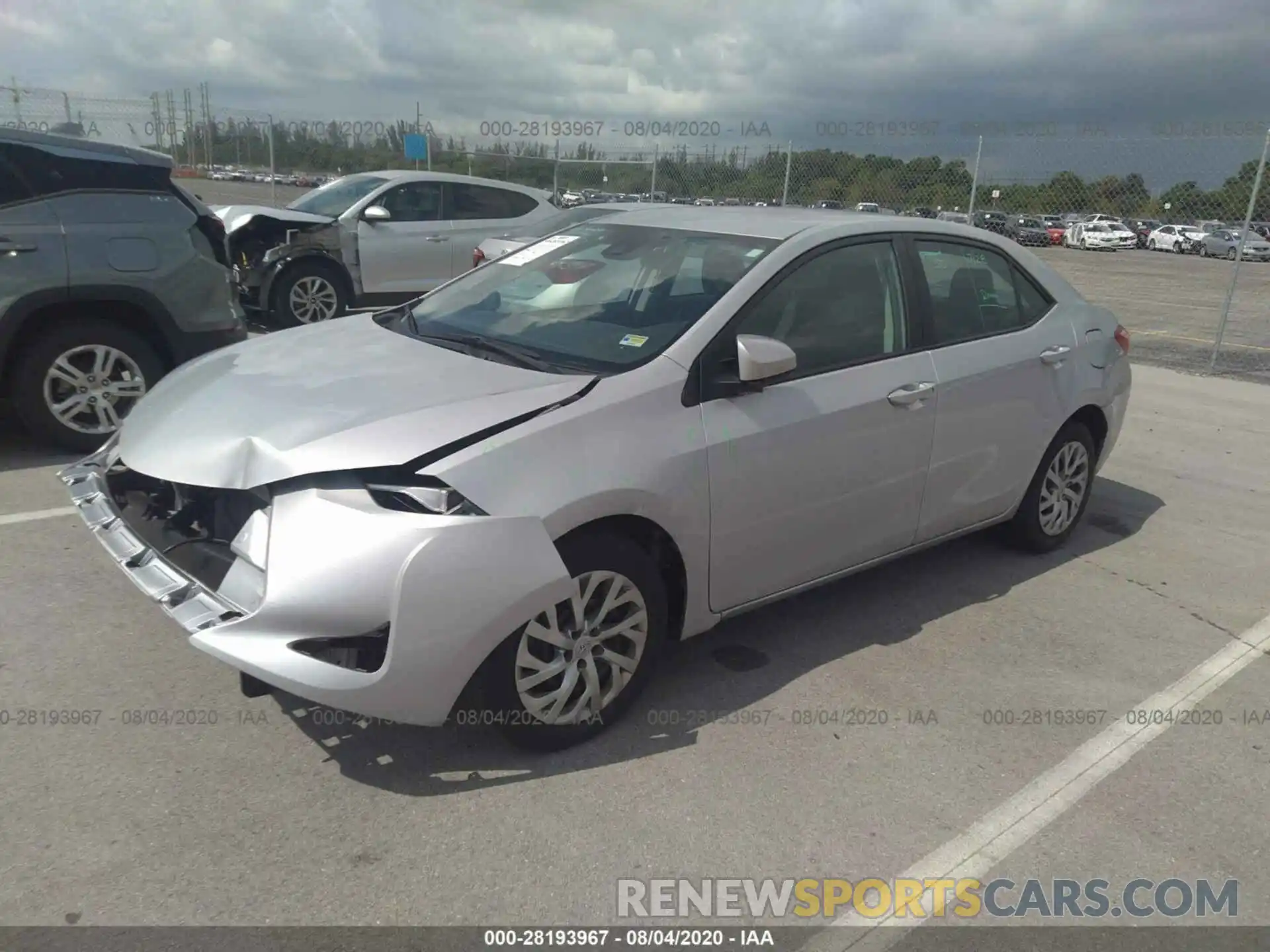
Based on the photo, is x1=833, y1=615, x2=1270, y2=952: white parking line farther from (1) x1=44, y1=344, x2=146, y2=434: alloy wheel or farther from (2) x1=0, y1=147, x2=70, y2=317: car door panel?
(2) x1=0, y1=147, x2=70, y2=317: car door panel

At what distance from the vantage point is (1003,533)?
523 cm

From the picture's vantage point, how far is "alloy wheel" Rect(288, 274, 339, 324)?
10109 millimetres

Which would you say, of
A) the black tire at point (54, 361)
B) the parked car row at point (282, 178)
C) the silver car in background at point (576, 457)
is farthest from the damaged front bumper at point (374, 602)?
the parked car row at point (282, 178)

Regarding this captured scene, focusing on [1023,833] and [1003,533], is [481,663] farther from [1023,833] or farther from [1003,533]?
[1003,533]

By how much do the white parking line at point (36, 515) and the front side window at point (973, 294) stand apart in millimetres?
4258

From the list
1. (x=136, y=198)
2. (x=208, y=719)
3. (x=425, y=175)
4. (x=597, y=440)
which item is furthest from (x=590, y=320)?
(x=425, y=175)

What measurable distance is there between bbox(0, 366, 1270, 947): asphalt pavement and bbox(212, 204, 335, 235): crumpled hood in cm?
615

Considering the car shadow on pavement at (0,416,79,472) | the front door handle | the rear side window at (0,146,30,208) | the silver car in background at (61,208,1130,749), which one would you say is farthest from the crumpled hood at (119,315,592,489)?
the rear side window at (0,146,30,208)

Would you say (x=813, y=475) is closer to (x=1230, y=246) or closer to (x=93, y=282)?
(x=93, y=282)

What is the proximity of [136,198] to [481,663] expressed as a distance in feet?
14.7

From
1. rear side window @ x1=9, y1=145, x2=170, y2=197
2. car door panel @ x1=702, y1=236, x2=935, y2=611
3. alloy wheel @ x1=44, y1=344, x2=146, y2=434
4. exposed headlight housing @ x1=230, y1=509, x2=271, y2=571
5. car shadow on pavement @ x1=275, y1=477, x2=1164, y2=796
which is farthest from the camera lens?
alloy wheel @ x1=44, y1=344, x2=146, y2=434

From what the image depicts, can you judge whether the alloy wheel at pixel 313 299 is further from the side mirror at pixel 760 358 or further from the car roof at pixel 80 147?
the side mirror at pixel 760 358

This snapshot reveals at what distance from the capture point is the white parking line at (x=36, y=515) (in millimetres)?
4785

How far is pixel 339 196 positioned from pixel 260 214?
→ 1201 millimetres
